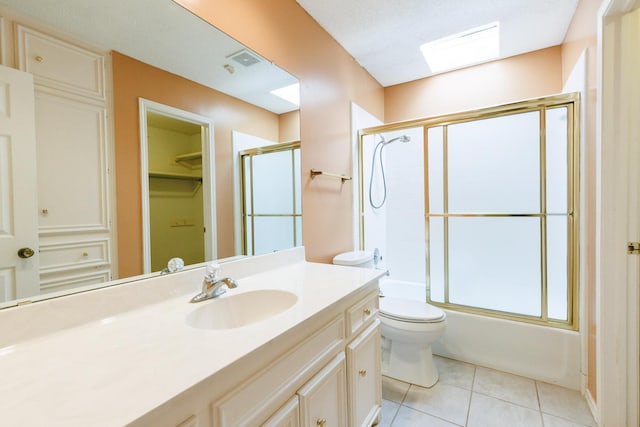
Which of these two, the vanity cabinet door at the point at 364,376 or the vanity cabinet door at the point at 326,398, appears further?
the vanity cabinet door at the point at 364,376

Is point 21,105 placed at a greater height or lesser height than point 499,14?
lesser

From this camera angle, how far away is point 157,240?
1066 millimetres

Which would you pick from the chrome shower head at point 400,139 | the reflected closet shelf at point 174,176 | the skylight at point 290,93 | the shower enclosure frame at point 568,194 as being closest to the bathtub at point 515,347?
the shower enclosure frame at point 568,194

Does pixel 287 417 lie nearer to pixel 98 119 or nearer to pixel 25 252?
pixel 25 252

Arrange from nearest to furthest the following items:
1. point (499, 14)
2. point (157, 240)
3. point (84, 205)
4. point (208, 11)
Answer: point (84, 205), point (157, 240), point (208, 11), point (499, 14)

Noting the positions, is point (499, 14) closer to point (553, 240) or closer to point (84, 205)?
point (553, 240)

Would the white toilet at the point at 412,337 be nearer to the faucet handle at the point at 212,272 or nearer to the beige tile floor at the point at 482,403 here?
the beige tile floor at the point at 482,403

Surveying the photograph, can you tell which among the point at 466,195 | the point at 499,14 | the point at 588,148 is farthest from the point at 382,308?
the point at 499,14

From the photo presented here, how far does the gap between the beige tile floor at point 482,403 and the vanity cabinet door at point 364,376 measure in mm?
255

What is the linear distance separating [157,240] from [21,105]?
1.76 ft

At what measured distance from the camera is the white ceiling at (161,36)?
0.83 meters

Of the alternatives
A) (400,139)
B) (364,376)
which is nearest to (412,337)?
(364,376)

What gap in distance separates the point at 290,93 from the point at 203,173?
0.80 m

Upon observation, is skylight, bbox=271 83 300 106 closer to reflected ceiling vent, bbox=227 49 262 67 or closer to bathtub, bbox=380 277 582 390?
reflected ceiling vent, bbox=227 49 262 67
